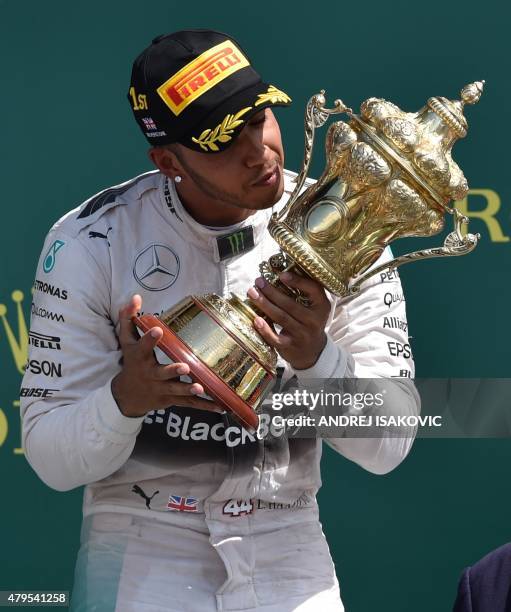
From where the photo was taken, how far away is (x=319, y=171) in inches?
130

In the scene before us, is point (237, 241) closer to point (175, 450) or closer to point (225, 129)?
point (225, 129)

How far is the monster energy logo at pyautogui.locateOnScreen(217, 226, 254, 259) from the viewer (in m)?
2.69

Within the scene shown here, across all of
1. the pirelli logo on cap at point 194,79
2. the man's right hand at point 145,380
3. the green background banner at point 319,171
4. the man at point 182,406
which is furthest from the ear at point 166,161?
the green background banner at point 319,171

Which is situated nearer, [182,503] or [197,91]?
[197,91]

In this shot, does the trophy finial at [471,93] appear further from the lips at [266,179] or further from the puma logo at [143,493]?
the puma logo at [143,493]

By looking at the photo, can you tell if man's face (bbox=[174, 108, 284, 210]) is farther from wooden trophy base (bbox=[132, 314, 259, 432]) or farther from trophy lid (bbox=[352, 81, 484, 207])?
wooden trophy base (bbox=[132, 314, 259, 432])

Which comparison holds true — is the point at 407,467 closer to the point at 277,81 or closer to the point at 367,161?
the point at 277,81

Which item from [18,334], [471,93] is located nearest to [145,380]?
[471,93]

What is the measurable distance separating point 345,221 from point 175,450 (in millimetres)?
536

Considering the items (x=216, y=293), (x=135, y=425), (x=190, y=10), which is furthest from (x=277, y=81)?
(x=135, y=425)

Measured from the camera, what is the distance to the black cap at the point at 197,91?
8.20 ft

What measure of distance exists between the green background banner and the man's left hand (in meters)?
0.88

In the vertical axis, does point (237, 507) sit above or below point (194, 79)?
below

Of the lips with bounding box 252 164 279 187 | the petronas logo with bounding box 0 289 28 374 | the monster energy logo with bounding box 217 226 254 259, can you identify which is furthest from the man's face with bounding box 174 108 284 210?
the petronas logo with bounding box 0 289 28 374
